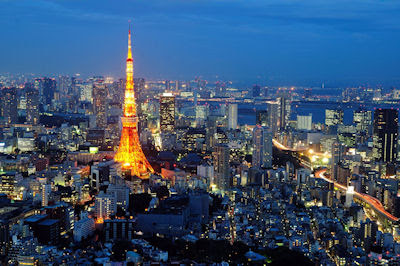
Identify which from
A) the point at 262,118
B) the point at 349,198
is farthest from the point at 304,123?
the point at 349,198

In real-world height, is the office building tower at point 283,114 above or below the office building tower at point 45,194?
above

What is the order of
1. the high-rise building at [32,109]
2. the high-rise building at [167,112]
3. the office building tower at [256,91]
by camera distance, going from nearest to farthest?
the high-rise building at [167,112], the high-rise building at [32,109], the office building tower at [256,91]

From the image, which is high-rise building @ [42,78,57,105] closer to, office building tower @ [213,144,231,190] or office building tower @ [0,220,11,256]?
office building tower @ [213,144,231,190]

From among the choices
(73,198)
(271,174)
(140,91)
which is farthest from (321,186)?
(140,91)

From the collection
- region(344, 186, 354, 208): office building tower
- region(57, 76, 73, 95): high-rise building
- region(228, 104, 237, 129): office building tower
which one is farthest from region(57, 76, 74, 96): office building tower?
region(344, 186, 354, 208): office building tower

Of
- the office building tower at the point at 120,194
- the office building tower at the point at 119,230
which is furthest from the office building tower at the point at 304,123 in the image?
the office building tower at the point at 119,230

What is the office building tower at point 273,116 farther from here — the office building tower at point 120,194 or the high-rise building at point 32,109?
the office building tower at point 120,194

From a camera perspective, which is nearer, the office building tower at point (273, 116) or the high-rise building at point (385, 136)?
the high-rise building at point (385, 136)

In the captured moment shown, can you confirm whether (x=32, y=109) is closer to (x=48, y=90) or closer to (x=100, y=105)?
(x=100, y=105)
